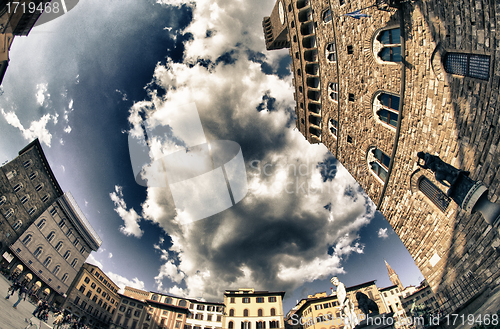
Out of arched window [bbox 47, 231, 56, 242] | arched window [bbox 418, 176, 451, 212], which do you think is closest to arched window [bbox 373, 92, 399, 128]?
arched window [bbox 418, 176, 451, 212]

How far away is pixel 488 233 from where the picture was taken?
24.1 feet

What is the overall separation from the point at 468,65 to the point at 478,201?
5.48 metres

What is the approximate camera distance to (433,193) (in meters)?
9.10

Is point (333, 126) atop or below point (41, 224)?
below

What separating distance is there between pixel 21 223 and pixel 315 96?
4860cm

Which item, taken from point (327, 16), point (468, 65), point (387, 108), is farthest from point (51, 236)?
point (468, 65)

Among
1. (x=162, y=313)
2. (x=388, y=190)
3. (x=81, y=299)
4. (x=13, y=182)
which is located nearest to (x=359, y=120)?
(x=388, y=190)

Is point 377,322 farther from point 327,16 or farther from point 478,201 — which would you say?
point 327,16

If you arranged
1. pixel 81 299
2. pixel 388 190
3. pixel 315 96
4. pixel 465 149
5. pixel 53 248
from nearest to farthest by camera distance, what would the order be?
pixel 465 149 < pixel 388 190 < pixel 315 96 < pixel 53 248 < pixel 81 299

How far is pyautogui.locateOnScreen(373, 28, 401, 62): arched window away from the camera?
990 cm

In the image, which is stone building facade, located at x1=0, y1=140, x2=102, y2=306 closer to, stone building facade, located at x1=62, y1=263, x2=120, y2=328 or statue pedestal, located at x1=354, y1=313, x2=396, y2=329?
stone building facade, located at x1=62, y1=263, x2=120, y2=328

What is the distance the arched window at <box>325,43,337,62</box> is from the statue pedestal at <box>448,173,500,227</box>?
12888 millimetres

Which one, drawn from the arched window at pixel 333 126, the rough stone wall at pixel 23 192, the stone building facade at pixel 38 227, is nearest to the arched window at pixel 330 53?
the arched window at pixel 333 126

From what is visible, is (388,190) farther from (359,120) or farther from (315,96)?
(315,96)
